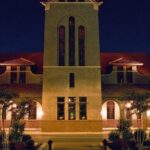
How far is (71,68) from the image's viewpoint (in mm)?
42406

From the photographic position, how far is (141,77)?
46562 mm

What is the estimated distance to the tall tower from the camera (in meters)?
41.8

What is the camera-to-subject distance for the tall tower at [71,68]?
41844 millimetres

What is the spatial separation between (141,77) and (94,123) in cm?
871

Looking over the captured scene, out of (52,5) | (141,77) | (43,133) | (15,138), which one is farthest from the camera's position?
(141,77)

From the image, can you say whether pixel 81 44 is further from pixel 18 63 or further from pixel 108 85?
pixel 18 63

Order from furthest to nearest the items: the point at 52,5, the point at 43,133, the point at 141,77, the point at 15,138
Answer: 1. the point at 141,77
2. the point at 52,5
3. the point at 43,133
4. the point at 15,138

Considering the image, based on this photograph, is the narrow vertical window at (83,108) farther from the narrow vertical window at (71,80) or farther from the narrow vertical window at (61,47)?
the narrow vertical window at (61,47)

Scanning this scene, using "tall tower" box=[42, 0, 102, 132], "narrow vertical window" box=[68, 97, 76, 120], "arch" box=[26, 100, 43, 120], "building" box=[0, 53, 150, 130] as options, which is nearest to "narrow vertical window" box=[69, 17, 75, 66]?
"tall tower" box=[42, 0, 102, 132]

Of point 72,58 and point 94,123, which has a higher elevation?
point 72,58

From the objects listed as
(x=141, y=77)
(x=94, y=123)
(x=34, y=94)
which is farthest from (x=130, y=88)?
(x=34, y=94)

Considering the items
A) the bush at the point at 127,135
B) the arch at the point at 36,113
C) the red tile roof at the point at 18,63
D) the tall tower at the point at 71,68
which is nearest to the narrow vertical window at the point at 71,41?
the tall tower at the point at 71,68

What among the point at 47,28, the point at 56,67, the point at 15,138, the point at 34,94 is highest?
the point at 47,28

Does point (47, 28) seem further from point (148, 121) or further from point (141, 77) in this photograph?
point (148, 121)
